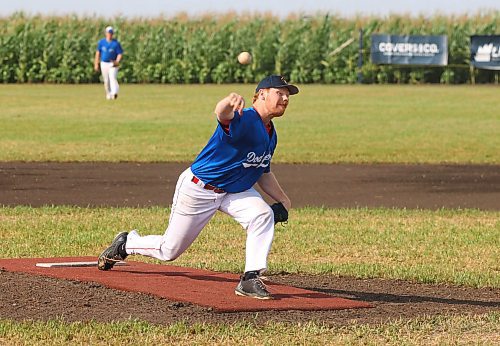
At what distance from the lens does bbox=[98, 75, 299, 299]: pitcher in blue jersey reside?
8.48 metres

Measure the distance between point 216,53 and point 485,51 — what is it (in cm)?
1089

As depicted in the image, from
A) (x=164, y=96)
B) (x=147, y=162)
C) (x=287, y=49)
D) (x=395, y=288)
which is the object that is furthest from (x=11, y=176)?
(x=287, y=49)

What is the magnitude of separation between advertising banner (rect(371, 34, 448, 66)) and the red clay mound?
4000 centimetres

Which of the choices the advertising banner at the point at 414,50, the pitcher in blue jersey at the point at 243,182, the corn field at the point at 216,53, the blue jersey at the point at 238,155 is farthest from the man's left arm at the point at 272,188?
the corn field at the point at 216,53

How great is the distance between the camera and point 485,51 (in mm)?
49000

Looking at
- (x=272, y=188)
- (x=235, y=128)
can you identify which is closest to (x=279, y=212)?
(x=272, y=188)

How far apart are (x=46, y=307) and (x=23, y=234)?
14.3 feet

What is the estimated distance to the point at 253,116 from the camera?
852 centimetres

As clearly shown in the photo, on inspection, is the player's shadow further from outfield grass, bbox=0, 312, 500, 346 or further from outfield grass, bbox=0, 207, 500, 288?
outfield grass, bbox=0, 312, 500, 346

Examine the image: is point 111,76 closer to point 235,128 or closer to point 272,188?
point 272,188

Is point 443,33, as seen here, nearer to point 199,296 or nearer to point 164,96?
point 164,96

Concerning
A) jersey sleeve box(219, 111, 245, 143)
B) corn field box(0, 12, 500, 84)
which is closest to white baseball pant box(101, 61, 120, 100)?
corn field box(0, 12, 500, 84)

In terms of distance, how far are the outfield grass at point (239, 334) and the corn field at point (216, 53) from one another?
42.8 metres

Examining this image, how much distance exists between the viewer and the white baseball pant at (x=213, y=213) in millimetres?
8664
